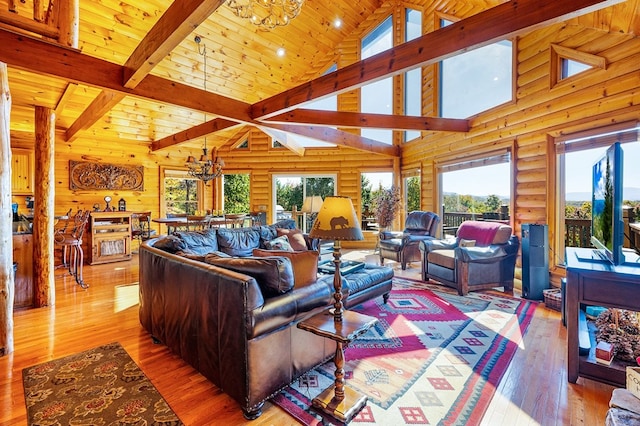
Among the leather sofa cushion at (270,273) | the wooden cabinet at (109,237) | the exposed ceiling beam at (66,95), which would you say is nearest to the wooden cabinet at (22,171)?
the wooden cabinet at (109,237)

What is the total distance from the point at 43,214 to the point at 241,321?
3.77 m

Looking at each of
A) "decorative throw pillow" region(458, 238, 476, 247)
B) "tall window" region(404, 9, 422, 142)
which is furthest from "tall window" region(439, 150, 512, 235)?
"tall window" region(404, 9, 422, 142)

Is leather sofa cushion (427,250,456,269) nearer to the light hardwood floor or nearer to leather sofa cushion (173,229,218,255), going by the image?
the light hardwood floor

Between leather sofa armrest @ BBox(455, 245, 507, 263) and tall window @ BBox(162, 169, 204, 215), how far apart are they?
22.9 feet

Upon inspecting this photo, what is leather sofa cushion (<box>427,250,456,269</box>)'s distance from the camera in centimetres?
418

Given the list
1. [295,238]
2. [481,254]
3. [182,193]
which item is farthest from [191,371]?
[182,193]

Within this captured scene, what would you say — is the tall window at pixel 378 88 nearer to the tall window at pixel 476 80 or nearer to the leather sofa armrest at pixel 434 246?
the tall window at pixel 476 80

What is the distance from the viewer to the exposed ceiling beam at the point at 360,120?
4438 millimetres

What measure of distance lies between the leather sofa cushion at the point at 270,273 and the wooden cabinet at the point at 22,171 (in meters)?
6.17

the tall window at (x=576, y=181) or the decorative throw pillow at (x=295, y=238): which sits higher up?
the tall window at (x=576, y=181)

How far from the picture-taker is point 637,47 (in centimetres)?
294

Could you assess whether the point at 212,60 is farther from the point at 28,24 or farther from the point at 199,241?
the point at 199,241

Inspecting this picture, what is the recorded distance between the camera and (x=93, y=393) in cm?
205

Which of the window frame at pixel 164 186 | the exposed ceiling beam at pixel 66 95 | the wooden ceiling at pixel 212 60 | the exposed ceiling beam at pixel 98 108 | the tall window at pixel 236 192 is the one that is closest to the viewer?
the wooden ceiling at pixel 212 60
